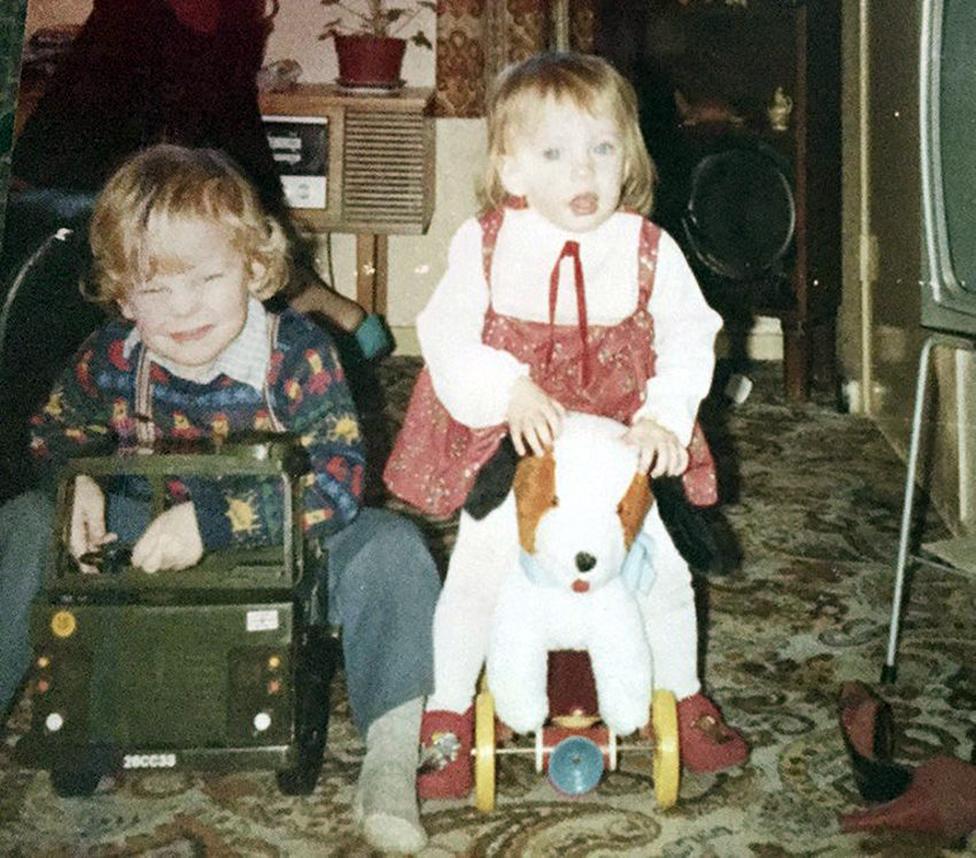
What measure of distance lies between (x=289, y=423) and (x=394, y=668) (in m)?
0.22

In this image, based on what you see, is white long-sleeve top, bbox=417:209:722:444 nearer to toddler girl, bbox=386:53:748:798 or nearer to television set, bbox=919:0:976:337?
toddler girl, bbox=386:53:748:798

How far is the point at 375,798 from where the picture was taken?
0.93 meters

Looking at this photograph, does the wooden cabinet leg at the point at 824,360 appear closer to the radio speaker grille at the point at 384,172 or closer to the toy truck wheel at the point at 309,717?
the radio speaker grille at the point at 384,172

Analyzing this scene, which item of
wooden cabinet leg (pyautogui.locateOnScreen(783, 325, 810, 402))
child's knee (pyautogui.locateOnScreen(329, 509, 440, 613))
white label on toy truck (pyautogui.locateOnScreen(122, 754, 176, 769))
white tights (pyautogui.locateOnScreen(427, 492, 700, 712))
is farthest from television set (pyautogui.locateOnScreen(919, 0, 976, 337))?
wooden cabinet leg (pyautogui.locateOnScreen(783, 325, 810, 402))

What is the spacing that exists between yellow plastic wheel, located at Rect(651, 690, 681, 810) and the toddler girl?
0.06 meters

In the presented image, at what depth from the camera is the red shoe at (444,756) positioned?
0.97m

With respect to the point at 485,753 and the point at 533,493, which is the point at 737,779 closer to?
the point at 485,753

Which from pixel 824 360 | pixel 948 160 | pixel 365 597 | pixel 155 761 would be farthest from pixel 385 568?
pixel 824 360

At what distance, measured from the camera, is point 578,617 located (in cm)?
91

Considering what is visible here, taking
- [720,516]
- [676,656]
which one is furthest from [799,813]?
[720,516]

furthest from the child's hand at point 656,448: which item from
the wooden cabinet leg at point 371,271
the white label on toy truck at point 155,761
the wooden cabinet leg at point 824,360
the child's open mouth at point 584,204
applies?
the wooden cabinet leg at point 371,271

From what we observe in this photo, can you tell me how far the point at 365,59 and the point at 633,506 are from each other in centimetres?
188

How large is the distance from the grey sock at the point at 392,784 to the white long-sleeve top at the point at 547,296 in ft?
0.85

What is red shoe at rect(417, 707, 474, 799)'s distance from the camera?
38.4 inches
